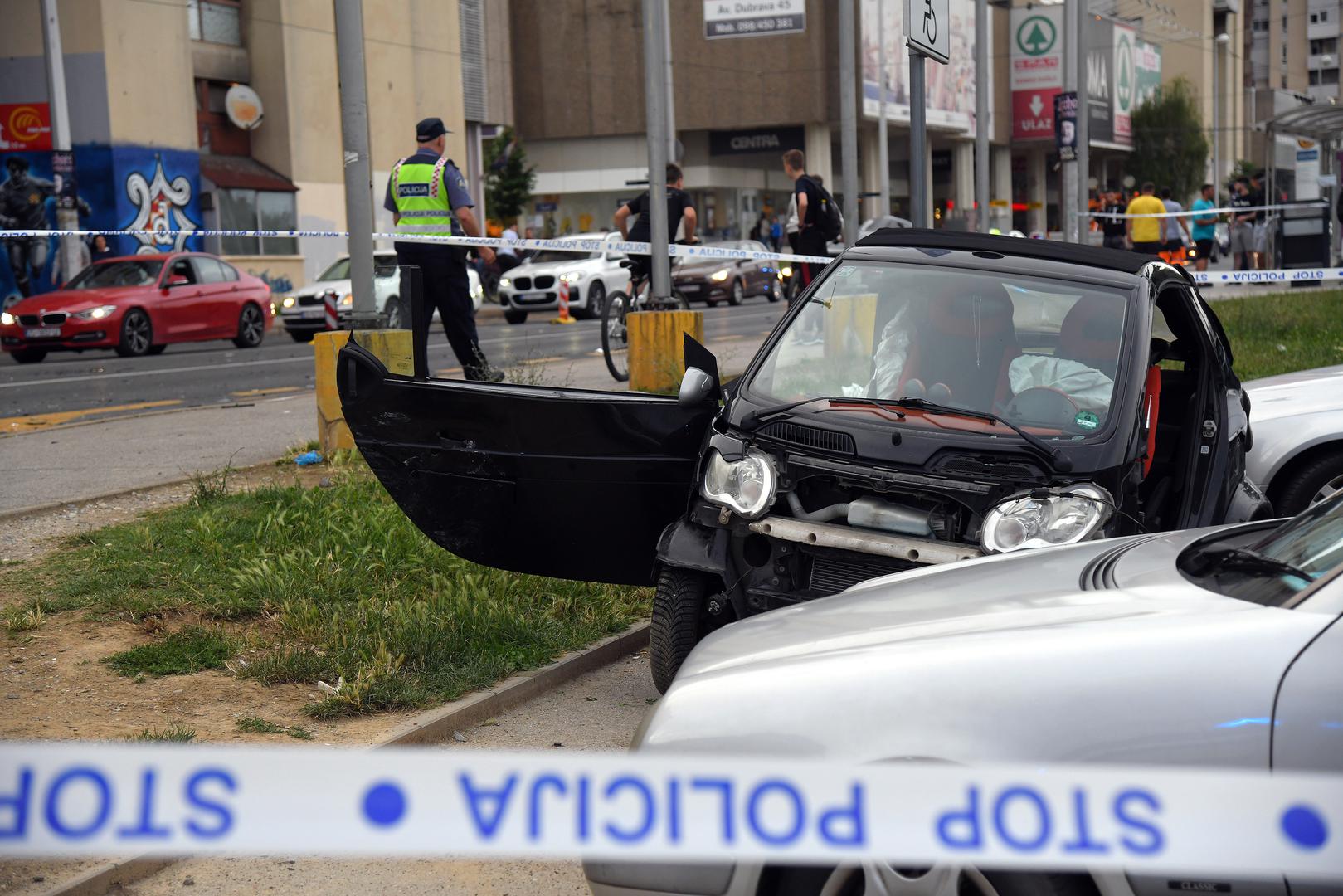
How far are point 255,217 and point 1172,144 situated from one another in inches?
2229

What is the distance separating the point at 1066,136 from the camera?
85.3ft

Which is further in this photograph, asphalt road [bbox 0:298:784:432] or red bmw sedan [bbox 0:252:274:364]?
red bmw sedan [bbox 0:252:274:364]

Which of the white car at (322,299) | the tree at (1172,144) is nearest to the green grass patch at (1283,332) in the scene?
the white car at (322,299)

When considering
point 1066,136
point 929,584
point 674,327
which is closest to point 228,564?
point 929,584

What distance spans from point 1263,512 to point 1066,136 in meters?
21.1

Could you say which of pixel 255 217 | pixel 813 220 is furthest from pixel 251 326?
pixel 255 217

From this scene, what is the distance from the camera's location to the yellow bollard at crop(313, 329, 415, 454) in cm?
919

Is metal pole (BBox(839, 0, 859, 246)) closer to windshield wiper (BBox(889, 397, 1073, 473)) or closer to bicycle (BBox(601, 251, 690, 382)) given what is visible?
bicycle (BBox(601, 251, 690, 382))

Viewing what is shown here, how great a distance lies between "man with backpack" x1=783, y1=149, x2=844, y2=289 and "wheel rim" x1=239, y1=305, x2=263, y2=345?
1104 centimetres

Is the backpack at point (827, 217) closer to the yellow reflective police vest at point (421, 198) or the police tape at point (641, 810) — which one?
the yellow reflective police vest at point (421, 198)

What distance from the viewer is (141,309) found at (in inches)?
859

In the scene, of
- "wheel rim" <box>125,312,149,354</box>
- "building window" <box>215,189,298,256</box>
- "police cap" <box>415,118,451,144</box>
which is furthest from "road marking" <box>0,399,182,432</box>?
"building window" <box>215,189,298,256</box>

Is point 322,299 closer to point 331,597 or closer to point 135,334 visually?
point 135,334

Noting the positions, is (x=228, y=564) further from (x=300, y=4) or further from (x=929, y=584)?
(x=300, y=4)
